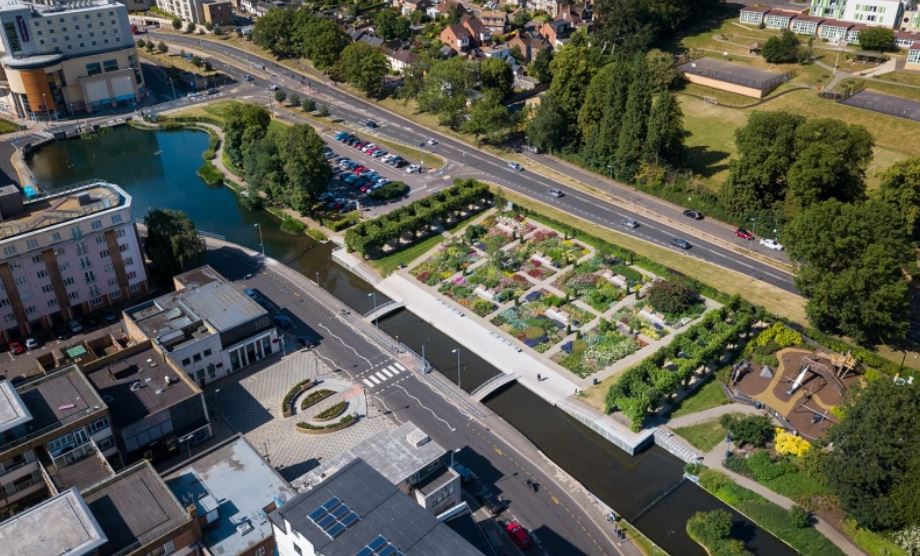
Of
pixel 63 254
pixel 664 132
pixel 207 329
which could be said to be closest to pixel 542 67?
pixel 664 132

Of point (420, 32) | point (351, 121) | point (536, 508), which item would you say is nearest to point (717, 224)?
point (536, 508)

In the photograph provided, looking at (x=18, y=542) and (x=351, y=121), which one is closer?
(x=18, y=542)

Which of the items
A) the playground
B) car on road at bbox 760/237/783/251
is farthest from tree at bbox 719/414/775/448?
car on road at bbox 760/237/783/251

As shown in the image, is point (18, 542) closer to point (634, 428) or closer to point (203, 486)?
point (203, 486)

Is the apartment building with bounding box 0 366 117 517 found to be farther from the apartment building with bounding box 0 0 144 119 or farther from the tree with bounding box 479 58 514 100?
the apartment building with bounding box 0 0 144 119

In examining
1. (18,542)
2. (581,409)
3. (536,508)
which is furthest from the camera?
(581,409)

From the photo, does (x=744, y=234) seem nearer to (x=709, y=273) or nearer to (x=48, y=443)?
(x=709, y=273)
